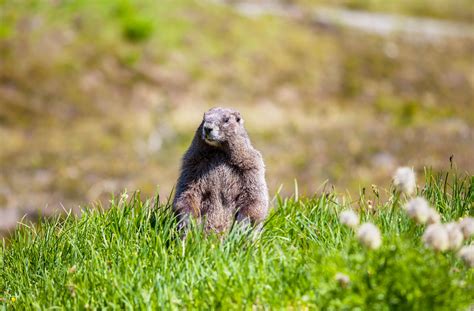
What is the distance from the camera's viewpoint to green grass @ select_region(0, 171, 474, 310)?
207 inches

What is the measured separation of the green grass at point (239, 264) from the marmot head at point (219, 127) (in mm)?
873

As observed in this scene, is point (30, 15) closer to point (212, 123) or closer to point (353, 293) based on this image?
point (212, 123)

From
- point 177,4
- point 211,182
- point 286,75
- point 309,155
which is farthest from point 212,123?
point 177,4

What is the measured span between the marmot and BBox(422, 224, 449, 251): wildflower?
2.76 meters

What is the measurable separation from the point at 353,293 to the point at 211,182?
3038 millimetres

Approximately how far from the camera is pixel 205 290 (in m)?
6.03

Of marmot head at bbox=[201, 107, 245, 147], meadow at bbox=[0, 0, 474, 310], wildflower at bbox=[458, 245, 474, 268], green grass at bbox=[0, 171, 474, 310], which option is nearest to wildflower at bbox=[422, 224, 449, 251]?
meadow at bbox=[0, 0, 474, 310]

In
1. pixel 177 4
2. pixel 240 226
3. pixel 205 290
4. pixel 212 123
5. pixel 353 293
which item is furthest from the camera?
pixel 177 4

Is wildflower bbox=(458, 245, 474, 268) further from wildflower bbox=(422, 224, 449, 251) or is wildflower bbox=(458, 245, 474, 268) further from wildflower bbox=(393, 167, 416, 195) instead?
wildflower bbox=(393, 167, 416, 195)

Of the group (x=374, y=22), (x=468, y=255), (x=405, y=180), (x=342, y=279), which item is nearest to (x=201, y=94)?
(x=374, y=22)

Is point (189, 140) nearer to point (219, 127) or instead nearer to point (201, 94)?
point (201, 94)

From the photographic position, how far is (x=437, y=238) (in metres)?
5.16

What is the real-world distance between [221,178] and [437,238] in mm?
3303

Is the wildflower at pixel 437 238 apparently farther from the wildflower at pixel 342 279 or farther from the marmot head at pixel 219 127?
the marmot head at pixel 219 127
